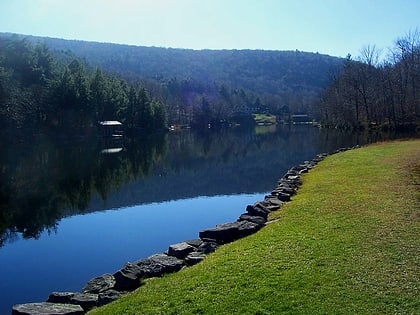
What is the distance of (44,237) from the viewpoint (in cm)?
1842

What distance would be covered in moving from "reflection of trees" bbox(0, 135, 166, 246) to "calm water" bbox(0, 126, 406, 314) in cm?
6

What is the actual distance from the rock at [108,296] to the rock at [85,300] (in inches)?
5.7

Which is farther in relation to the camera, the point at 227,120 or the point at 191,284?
the point at 227,120

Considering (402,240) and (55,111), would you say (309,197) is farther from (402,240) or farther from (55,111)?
(55,111)

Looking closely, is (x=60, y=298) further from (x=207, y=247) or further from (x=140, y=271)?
(x=207, y=247)

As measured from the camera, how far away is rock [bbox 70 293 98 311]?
9619 mm

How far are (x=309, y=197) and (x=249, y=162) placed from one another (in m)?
26.3

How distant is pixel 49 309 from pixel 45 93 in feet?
218

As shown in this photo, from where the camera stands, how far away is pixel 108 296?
9.73 meters

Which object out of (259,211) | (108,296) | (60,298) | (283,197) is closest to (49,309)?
(60,298)

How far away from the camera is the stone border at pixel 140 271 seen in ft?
30.9

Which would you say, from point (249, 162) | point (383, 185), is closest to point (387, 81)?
point (249, 162)

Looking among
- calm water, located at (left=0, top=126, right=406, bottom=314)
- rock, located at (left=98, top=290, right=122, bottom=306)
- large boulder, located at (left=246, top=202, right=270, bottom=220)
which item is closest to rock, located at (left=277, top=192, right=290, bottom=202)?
large boulder, located at (left=246, top=202, right=270, bottom=220)

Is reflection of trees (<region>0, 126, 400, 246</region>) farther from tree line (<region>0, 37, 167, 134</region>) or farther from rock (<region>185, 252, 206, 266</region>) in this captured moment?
tree line (<region>0, 37, 167, 134</region>)
